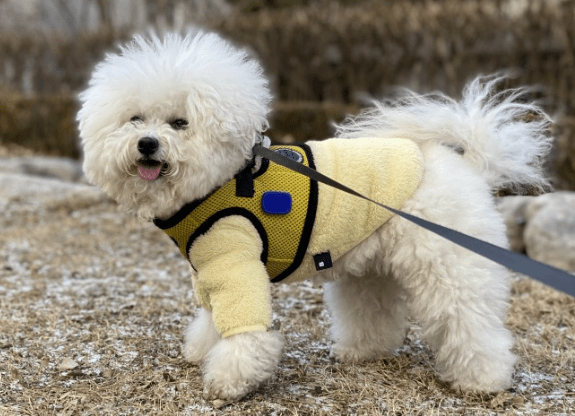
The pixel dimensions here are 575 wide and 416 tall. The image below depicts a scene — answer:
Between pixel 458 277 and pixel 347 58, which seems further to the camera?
pixel 347 58

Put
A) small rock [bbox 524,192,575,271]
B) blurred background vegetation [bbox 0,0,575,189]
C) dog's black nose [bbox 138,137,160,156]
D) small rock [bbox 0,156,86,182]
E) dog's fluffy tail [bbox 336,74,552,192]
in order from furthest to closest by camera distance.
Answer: small rock [bbox 0,156,86,182], blurred background vegetation [bbox 0,0,575,189], small rock [bbox 524,192,575,271], dog's fluffy tail [bbox 336,74,552,192], dog's black nose [bbox 138,137,160,156]

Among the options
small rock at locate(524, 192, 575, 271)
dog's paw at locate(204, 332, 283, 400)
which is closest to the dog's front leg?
dog's paw at locate(204, 332, 283, 400)

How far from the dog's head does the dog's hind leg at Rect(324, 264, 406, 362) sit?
0.99m

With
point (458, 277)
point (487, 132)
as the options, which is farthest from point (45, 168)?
point (458, 277)

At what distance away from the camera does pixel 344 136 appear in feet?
10.8

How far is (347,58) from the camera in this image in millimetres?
9445

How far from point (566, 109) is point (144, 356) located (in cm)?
628

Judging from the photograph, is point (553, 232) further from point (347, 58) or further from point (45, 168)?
point (45, 168)

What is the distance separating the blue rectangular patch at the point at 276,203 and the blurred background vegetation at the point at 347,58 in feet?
14.1

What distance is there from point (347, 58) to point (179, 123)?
23.5 feet

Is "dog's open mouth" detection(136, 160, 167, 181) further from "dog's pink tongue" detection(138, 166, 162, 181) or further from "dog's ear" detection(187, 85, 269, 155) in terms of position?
"dog's ear" detection(187, 85, 269, 155)

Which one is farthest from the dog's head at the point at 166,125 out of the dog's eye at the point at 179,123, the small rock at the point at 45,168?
the small rock at the point at 45,168

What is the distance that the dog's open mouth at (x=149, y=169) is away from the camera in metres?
2.55

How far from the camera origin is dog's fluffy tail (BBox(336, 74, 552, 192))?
299 cm
